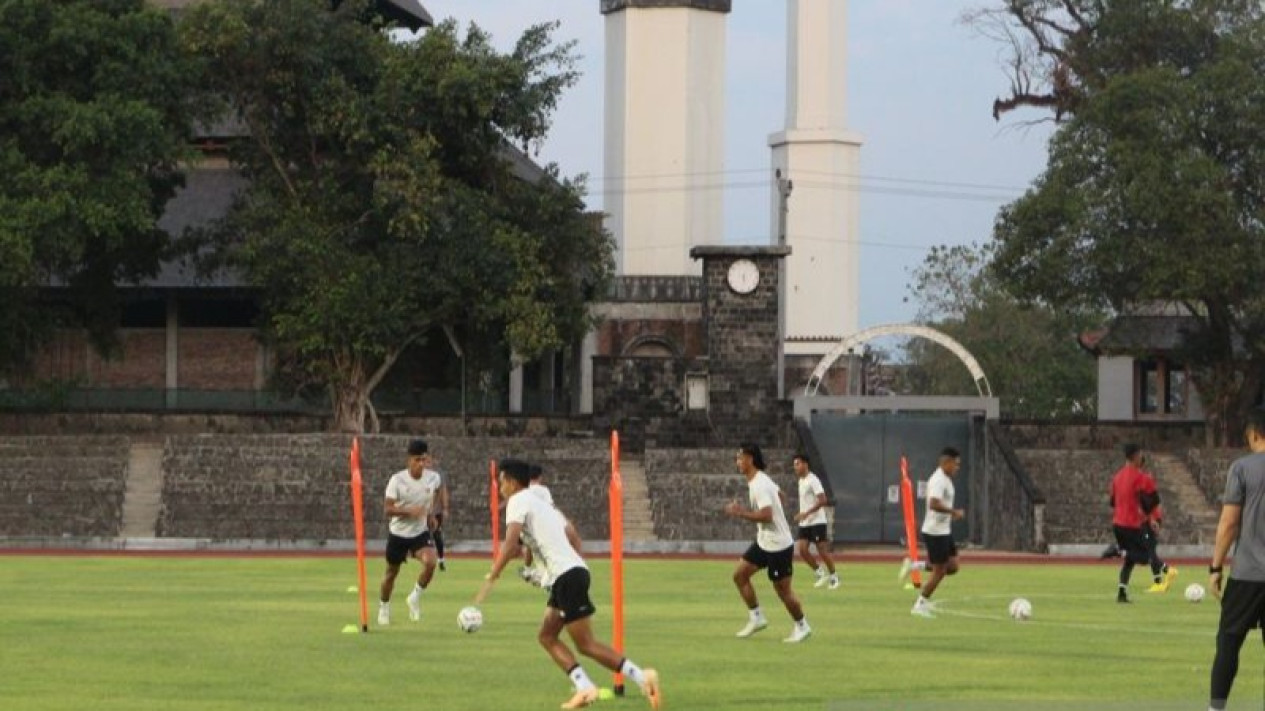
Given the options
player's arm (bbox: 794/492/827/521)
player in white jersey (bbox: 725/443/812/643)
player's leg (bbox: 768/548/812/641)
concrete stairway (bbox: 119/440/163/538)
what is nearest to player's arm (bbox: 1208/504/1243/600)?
player's leg (bbox: 768/548/812/641)

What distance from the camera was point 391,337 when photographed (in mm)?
63375

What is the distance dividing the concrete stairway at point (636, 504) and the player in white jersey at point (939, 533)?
924 inches

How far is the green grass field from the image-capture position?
20688 millimetres

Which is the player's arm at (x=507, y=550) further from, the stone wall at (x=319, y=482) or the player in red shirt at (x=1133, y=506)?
the stone wall at (x=319, y=482)

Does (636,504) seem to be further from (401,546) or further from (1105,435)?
(401,546)

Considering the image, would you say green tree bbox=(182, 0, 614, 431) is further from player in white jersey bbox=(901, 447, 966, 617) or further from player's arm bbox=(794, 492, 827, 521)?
player in white jersey bbox=(901, 447, 966, 617)

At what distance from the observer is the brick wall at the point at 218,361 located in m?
69.9

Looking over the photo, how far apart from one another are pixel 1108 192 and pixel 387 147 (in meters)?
16.0

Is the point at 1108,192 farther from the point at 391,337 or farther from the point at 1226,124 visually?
the point at 391,337

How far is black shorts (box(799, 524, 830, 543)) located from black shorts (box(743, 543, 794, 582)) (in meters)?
12.5

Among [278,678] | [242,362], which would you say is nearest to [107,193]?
[242,362]

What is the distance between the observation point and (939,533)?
31234 mm

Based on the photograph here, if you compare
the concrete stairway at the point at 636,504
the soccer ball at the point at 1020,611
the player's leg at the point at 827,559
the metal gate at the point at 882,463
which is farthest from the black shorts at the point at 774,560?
the metal gate at the point at 882,463

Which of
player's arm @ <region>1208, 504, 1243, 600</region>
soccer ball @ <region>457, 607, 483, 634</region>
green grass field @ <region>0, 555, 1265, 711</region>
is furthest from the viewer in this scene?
soccer ball @ <region>457, 607, 483, 634</region>
